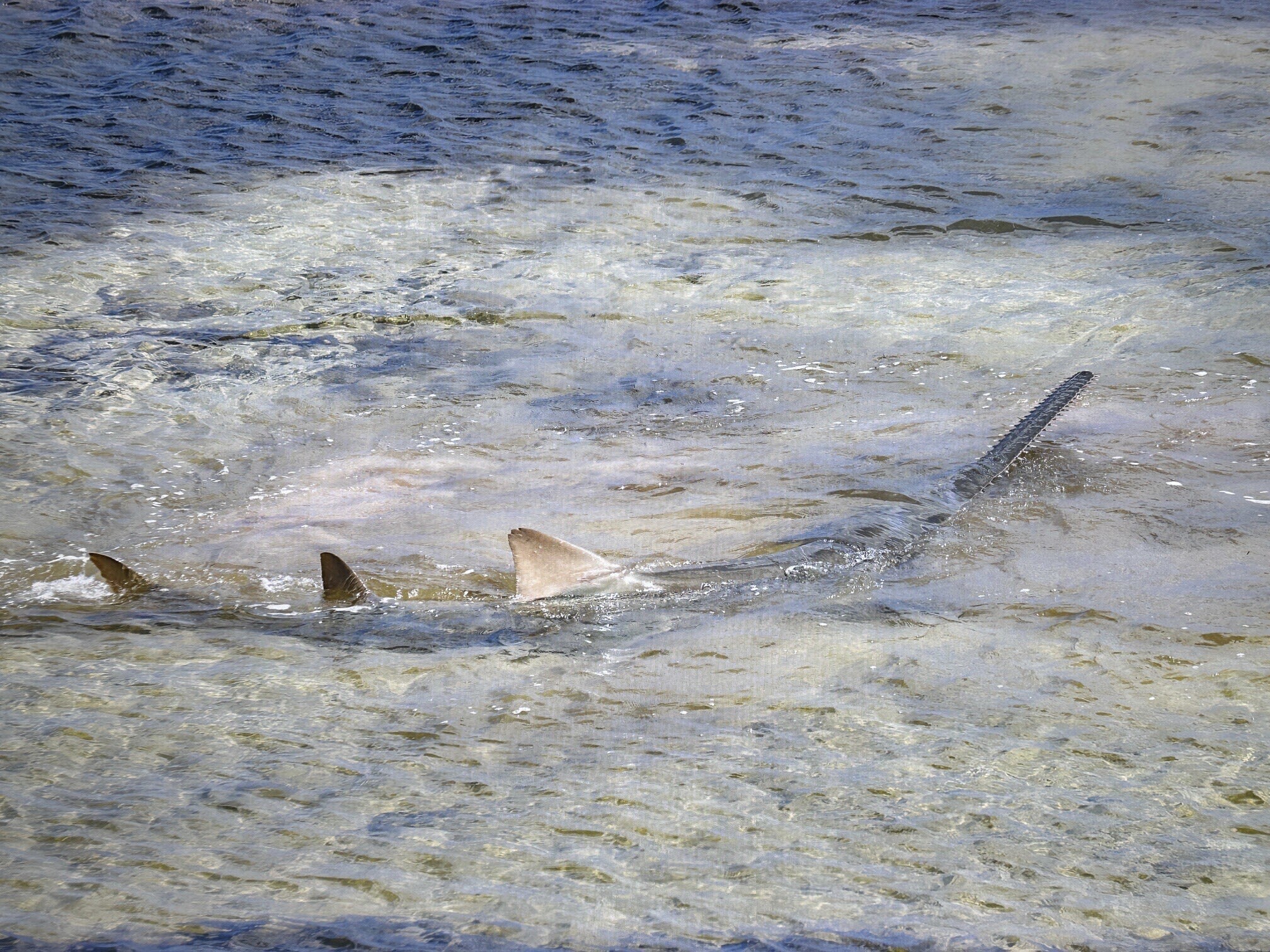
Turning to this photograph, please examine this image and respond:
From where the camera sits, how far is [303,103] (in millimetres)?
9719

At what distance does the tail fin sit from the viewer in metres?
4.30

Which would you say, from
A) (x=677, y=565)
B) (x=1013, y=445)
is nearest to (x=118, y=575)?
(x=677, y=565)

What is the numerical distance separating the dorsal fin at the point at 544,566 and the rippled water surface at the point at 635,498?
0.10 metres

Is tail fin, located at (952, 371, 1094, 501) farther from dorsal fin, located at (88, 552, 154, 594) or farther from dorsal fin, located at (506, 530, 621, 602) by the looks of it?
dorsal fin, located at (88, 552, 154, 594)

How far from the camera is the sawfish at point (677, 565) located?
351 centimetres

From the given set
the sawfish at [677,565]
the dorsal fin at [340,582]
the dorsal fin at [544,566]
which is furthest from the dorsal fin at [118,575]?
the dorsal fin at [544,566]

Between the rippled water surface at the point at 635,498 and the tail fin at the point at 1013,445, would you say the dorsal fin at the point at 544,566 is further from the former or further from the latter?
the tail fin at the point at 1013,445

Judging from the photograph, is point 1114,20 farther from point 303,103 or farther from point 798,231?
point 303,103

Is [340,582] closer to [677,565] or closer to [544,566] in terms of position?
[544,566]

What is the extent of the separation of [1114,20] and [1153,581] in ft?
31.3

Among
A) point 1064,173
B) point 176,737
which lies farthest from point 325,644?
point 1064,173

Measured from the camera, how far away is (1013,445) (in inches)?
176

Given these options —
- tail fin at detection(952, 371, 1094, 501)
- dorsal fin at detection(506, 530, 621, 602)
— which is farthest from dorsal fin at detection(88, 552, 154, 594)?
tail fin at detection(952, 371, 1094, 501)

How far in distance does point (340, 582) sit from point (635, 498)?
1277mm
